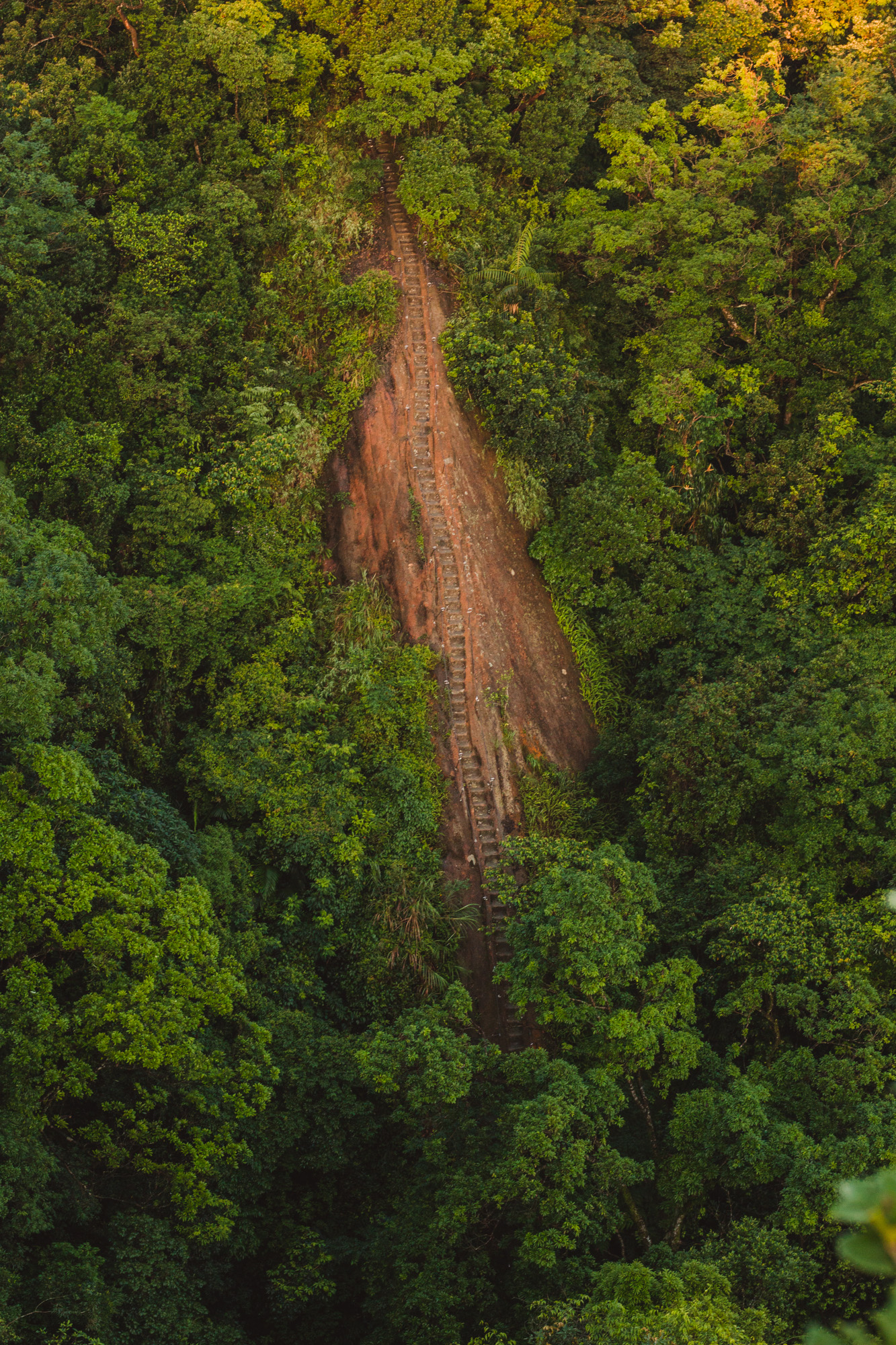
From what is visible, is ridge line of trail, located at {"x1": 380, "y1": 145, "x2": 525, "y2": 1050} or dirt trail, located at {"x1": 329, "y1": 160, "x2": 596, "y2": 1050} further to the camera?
dirt trail, located at {"x1": 329, "y1": 160, "x2": 596, "y2": 1050}

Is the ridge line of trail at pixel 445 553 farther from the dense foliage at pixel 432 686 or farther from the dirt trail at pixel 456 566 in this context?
the dense foliage at pixel 432 686

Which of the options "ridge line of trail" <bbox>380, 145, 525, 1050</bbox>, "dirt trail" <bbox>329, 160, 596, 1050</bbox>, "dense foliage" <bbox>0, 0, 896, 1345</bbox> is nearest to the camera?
"dense foliage" <bbox>0, 0, 896, 1345</bbox>

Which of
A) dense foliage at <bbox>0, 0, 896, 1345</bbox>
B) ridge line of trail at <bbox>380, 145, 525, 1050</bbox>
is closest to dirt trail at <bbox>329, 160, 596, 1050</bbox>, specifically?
ridge line of trail at <bbox>380, 145, 525, 1050</bbox>

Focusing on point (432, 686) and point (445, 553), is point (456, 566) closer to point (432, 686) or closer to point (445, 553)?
point (445, 553)

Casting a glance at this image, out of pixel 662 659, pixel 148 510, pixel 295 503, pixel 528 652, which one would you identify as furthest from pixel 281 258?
pixel 662 659

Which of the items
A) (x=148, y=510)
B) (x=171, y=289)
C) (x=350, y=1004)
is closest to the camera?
(x=350, y=1004)

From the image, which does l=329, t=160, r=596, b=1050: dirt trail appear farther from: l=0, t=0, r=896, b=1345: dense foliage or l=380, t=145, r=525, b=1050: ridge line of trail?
l=0, t=0, r=896, b=1345: dense foliage

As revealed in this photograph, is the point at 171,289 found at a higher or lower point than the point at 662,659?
higher

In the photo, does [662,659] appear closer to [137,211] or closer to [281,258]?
[281,258]
